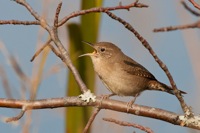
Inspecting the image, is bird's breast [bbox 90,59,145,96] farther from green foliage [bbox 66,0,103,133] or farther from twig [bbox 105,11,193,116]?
twig [bbox 105,11,193,116]

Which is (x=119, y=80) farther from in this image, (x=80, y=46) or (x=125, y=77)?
(x=80, y=46)

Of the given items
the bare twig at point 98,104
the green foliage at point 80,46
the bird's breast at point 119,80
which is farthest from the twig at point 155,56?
the green foliage at point 80,46

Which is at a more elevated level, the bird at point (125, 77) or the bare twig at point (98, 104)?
the bird at point (125, 77)

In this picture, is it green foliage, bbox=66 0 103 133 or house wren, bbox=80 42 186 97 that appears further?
green foliage, bbox=66 0 103 133

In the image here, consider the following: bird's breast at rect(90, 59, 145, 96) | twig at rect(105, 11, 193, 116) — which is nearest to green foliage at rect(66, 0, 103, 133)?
bird's breast at rect(90, 59, 145, 96)

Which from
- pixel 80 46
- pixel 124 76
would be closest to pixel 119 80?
pixel 124 76

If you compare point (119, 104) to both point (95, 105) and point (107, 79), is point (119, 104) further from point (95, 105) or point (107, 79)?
point (107, 79)

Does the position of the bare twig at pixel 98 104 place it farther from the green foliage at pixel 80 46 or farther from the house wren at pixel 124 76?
the green foliage at pixel 80 46
